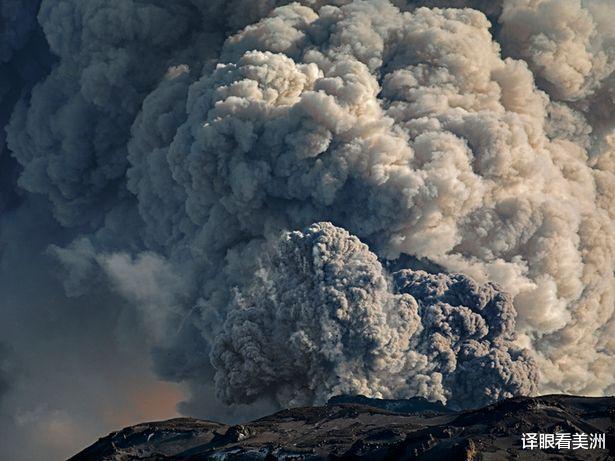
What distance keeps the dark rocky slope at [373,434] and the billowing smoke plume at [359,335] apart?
94.9 inches

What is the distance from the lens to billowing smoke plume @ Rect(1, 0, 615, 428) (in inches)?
1873

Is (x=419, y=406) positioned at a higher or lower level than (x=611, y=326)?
lower

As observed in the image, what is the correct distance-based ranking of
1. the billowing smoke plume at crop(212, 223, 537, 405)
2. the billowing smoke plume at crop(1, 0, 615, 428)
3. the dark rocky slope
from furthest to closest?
the billowing smoke plume at crop(1, 0, 615, 428)
the billowing smoke plume at crop(212, 223, 537, 405)
the dark rocky slope

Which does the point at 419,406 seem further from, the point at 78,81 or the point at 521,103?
the point at 78,81

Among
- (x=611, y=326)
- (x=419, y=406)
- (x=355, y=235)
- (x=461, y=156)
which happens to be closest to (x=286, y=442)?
(x=419, y=406)

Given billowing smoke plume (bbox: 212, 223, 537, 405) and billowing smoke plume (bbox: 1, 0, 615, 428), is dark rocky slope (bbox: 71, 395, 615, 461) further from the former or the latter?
billowing smoke plume (bbox: 1, 0, 615, 428)

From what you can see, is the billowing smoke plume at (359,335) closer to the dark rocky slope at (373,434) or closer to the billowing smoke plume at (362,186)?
the billowing smoke plume at (362,186)

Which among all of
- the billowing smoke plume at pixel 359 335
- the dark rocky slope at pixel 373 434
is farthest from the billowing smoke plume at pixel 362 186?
the dark rocky slope at pixel 373 434

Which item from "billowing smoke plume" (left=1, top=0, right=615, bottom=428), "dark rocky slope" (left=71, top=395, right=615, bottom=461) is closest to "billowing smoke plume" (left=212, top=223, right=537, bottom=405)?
"billowing smoke plume" (left=1, top=0, right=615, bottom=428)

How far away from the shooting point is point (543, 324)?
5097 centimetres

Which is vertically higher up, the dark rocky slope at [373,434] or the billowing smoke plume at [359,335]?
the billowing smoke plume at [359,335]

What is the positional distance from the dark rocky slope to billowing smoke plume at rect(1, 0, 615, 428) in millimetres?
4245

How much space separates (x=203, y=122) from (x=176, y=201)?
5225mm

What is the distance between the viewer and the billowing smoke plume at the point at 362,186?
47562mm
